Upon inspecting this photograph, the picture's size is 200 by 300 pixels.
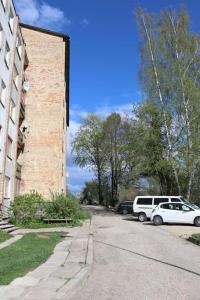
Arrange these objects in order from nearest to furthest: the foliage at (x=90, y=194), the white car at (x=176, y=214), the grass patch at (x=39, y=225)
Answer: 1. the grass patch at (x=39, y=225)
2. the white car at (x=176, y=214)
3. the foliage at (x=90, y=194)

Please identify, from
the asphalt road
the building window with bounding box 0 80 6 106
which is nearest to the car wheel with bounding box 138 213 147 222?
the building window with bounding box 0 80 6 106

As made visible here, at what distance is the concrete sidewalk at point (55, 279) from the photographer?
785cm

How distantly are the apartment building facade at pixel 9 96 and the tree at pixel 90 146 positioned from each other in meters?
33.0

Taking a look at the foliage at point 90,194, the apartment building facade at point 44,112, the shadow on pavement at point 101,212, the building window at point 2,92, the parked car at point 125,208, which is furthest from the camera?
the foliage at point 90,194

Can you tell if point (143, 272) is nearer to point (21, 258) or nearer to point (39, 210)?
point (21, 258)

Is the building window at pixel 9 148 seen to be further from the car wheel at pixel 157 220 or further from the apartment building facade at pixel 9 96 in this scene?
the car wheel at pixel 157 220

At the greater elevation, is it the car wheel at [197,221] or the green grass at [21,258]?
the car wheel at [197,221]

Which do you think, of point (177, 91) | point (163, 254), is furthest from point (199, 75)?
point (163, 254)

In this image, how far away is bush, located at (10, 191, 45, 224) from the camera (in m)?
27.6

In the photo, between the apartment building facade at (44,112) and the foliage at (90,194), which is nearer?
the apartment building facade at (44,112)

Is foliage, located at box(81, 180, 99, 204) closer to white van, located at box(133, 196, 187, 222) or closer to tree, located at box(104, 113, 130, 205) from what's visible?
tree, located at box(104, 113, 130, 205)

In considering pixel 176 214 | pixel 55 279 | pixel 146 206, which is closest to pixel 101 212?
pixel 146 206

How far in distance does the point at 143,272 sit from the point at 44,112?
95.4 feet

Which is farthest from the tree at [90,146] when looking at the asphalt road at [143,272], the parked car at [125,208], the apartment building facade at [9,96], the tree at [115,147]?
the asphalt road at [143,272]
